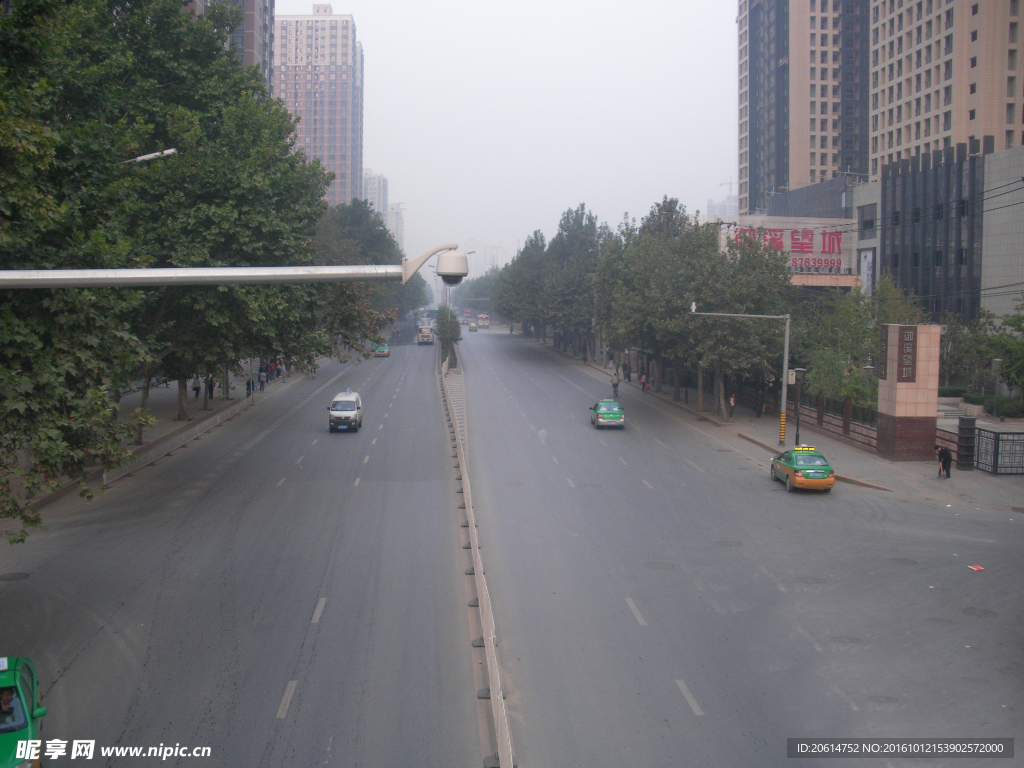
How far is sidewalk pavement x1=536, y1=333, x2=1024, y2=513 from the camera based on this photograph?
26234 millimetres

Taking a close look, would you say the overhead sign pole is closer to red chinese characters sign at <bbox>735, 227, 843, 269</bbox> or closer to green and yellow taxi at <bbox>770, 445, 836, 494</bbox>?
green and yellow taxi at <bbox>770, 445, 836, 494</bbox>

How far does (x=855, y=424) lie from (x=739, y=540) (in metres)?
19.1

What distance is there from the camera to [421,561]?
18297 millimetres

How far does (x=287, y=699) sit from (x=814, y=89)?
119505mm

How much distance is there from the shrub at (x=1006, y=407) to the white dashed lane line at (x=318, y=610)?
43301mm

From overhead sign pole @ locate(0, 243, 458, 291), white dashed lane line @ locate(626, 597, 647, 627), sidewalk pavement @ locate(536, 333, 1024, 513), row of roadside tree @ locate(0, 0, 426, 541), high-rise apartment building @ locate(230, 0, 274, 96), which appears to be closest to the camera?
overhead sign pole @ locate(0, 243, 458, 291)

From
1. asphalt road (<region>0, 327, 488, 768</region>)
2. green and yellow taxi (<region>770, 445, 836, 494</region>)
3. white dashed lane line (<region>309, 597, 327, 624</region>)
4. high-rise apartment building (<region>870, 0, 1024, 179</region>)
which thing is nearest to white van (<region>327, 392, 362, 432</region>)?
asphalt road (<region>0, 327, 488, 768</region>)

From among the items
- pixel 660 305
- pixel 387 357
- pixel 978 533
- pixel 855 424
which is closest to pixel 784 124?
pixel 387 357

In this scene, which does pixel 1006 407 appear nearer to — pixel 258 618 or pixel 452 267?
pixel 258 618

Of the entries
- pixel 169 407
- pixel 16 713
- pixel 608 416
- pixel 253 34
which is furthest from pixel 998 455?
pixel 253 34

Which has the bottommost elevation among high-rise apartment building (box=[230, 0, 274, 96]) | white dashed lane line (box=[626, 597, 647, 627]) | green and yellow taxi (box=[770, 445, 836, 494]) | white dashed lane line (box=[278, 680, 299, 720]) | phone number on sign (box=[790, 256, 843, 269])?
white dashed lane line (box=[278, 680, 299, 720])

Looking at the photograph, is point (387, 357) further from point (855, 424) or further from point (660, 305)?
point (855, 424)

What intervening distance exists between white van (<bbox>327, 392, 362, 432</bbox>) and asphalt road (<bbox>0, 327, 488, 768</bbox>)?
10.3 meters

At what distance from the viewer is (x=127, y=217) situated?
2548cm
